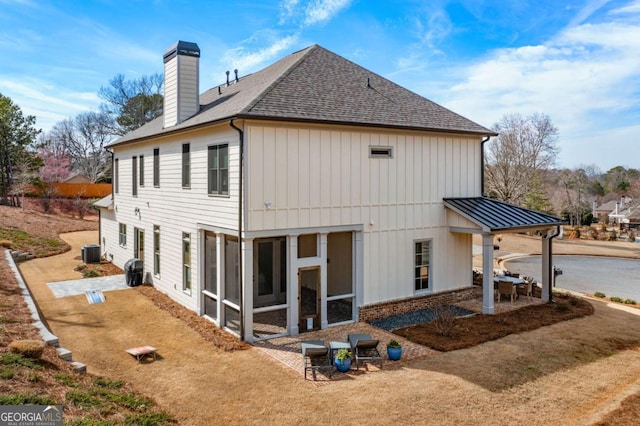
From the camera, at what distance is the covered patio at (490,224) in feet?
43.5

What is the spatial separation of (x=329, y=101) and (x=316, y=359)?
720 centimetres

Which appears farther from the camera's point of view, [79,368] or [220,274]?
[220,274]

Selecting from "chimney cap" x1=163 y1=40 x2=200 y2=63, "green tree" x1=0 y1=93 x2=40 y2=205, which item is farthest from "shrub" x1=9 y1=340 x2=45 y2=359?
"green tree" x1=0 y1=93 x2=40 y2=205

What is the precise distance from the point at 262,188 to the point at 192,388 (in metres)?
4.90

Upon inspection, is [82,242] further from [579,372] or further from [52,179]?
[579,372]

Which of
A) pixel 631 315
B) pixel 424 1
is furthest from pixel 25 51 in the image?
pixel 631 315

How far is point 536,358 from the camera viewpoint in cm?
991

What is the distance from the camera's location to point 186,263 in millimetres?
14125

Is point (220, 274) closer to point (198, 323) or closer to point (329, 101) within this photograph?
point (198, 323)

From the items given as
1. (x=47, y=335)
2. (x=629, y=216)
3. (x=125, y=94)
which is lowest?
(x=47, y=335)

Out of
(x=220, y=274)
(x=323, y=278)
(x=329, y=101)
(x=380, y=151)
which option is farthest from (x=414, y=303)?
(x=329, y=101)

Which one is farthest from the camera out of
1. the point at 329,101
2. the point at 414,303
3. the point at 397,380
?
the point at 414,303

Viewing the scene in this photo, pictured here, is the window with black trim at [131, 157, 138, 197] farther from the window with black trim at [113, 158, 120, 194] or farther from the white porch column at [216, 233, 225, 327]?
the white porch column at [216, 233, 225, 327]

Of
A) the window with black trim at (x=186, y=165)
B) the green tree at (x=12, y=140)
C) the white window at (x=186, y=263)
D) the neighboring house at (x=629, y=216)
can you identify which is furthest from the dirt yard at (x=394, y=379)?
the neighboring house at (x=629, y=216)
